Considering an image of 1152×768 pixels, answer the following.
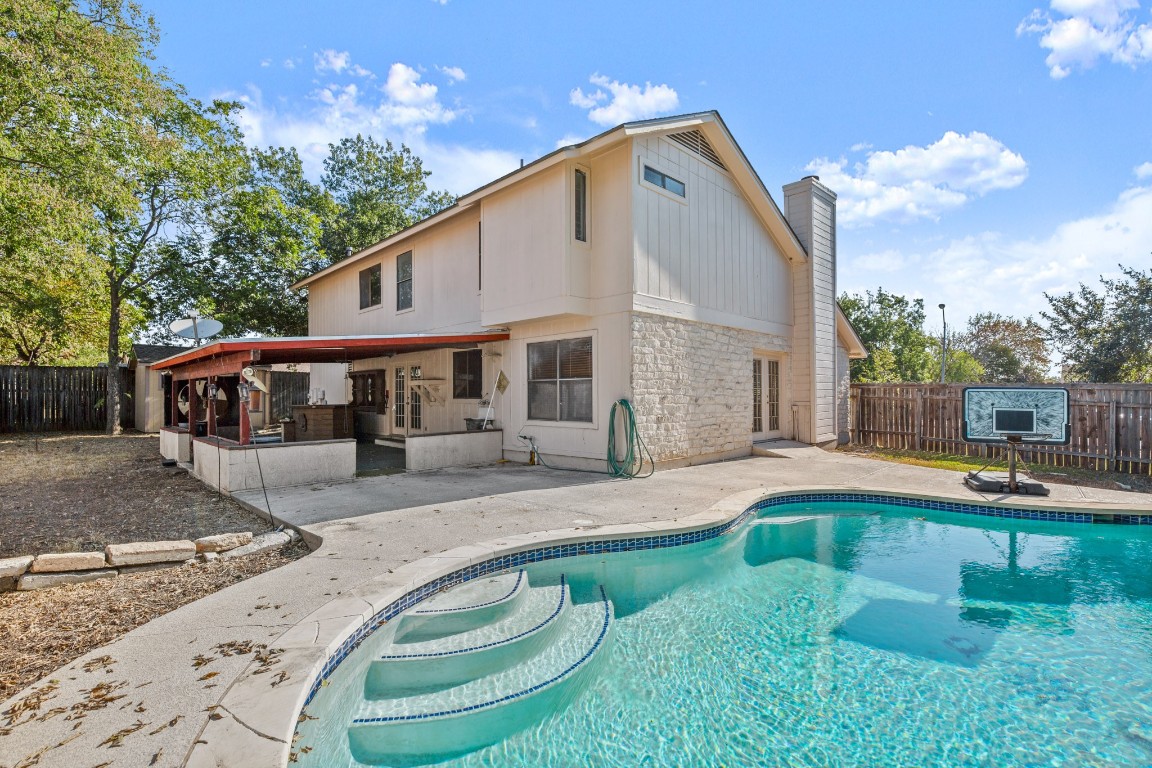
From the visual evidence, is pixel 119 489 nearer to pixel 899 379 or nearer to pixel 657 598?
pixel 657 598

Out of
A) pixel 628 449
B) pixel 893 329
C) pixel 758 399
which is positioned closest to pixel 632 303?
pixel 628 449

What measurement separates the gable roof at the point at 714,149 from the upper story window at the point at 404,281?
0.45 metres

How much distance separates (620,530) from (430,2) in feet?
29.0

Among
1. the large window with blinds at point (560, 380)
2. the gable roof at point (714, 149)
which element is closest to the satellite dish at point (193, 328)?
→ the gable roof at point (714, 149)

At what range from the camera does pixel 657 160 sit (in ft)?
28.8

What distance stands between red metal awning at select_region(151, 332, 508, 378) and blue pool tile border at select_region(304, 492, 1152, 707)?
4.82 meters

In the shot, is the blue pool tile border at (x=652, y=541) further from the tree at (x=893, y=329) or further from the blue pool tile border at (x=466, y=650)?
the tree at (x=893, y=329)

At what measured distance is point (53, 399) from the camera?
15898mm

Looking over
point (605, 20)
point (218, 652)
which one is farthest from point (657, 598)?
point (605, 20)

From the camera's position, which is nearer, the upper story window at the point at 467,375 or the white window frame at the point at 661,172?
the white window frame at the point at 661,172

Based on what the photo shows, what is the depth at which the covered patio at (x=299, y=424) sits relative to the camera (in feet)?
23.5

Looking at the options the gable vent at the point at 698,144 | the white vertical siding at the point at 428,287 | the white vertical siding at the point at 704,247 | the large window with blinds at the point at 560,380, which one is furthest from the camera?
the white vertical siding at the point at 428,287

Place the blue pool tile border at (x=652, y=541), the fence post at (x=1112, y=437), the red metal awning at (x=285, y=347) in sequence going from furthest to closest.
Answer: the fence post at (x=1112, y=437) → the red metal awning at (x=285, y=347) → the blue pool tile border at (x=652, y=541)

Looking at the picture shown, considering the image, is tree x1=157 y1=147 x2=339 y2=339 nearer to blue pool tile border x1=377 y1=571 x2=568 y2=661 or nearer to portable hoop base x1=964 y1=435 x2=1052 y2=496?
blue pool tile border x1=377 y1=571 x2=568 y2=661
